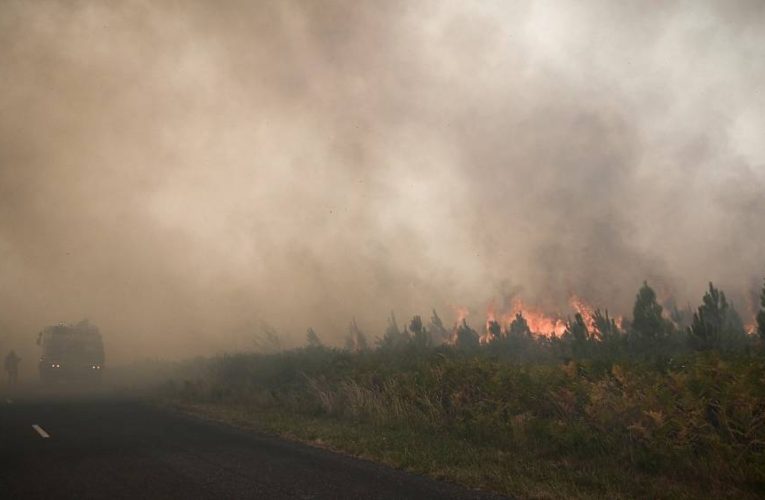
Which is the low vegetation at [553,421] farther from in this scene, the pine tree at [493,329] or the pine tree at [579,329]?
the pine tree at [493,329]

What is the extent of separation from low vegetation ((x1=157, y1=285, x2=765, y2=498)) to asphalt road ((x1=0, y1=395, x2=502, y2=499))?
1002 millimetres

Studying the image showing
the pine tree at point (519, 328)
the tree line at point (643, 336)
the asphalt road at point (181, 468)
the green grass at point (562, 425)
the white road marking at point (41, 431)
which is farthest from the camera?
the pine tree at point (519, 328)

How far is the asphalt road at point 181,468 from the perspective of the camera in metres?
6.82

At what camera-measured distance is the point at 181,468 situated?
8.22m

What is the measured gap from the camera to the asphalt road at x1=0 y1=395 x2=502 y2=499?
6.82m

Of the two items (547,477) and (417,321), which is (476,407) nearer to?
(547,477)

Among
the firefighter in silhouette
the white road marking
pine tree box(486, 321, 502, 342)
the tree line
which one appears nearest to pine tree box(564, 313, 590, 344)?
the tree line

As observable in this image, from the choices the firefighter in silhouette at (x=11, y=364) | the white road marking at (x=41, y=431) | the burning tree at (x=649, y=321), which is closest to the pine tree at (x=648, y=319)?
the burning tree at (x=649, y=321)

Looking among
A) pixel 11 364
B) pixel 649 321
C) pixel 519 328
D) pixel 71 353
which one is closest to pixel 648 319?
pixel 649 321

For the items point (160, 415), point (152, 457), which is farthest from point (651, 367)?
point (160, 415)

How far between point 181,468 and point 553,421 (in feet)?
24.8

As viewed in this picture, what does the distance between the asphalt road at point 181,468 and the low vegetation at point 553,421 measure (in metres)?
1.00

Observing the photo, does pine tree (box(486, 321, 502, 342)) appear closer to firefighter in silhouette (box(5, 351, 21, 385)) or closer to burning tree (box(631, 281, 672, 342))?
burning tree (box(631, 281, 672, 342))

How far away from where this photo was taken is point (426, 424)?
1255 cm
